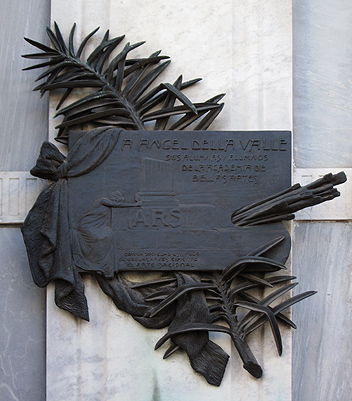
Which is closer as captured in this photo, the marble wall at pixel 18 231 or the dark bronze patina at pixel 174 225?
the dark bronze patina at pixel 174 225

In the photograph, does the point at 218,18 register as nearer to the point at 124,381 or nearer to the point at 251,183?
the point at 251,183

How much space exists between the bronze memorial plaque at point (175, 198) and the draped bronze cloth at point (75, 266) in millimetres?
62

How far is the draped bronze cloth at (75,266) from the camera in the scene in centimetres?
276

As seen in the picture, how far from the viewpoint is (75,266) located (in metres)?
2.80

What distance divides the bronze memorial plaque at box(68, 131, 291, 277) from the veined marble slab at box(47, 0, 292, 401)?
0.71ft

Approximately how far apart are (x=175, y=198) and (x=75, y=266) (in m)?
0.69

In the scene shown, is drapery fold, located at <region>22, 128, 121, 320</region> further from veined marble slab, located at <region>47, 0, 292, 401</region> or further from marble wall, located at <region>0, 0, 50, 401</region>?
marble wall, located at <region>0, 0, 50, 401</region>

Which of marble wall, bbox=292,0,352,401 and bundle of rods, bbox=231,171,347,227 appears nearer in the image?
bundle of rods, bbox=231,171,347,227

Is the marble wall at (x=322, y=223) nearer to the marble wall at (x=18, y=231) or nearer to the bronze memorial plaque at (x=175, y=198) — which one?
the bronze memorial plaque at (x=175, y=198)

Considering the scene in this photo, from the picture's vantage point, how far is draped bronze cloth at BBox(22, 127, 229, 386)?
2.76m

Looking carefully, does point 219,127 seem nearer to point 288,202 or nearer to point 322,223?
point 288,202

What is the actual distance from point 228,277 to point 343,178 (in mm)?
847

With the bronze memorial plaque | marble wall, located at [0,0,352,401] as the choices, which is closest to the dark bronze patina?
the bronze memorial plaque

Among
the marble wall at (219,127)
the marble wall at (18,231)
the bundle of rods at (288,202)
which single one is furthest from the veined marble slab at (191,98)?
the bundle of rods at (288,202)
